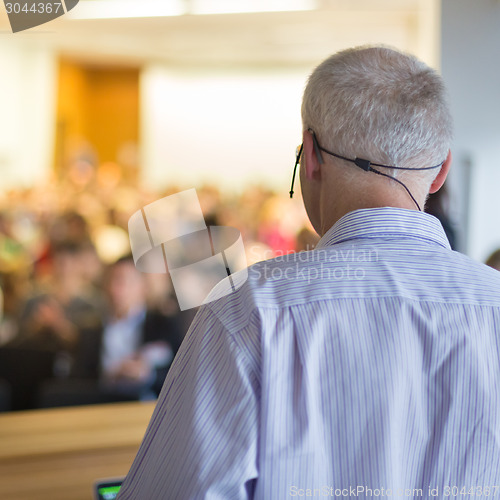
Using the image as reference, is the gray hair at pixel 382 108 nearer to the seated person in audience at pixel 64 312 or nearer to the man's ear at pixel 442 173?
the man's ear at pixel 442 173

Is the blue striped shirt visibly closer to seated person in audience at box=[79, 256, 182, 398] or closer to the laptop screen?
the laptop screen

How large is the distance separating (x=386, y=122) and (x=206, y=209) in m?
5.11

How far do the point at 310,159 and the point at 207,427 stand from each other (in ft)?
1.23

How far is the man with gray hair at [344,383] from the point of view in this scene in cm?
66

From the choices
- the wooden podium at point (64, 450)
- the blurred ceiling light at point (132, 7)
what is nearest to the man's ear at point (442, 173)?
the wooden podium at point (64, 450)

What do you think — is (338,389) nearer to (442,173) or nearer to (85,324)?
(442,173)

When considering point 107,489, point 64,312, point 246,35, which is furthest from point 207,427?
point 246,35

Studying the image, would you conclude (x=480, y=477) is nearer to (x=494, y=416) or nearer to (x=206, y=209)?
(x=494, y=416)

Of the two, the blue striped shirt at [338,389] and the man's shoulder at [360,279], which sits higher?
the man's shoulder at [360,279]

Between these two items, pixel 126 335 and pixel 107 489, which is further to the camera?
pixel 126 335

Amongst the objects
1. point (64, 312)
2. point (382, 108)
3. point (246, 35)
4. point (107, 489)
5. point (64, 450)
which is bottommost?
point (64, 312)

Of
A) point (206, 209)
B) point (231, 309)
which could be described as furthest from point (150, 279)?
point (231, 309)

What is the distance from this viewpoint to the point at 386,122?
0.75 metres

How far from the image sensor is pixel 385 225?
741 millimetres
